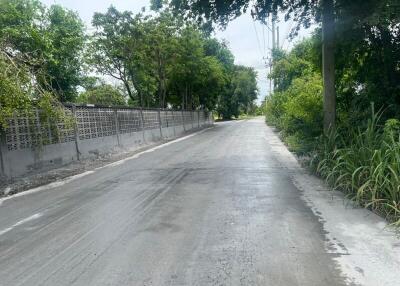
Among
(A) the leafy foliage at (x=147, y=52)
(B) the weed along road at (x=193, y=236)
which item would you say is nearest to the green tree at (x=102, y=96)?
(A) the leafy foliage at (x=147, y=52)

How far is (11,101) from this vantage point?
830cm

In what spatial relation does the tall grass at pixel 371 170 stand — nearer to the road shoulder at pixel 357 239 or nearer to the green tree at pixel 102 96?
the road shoulder at pixel 357 239

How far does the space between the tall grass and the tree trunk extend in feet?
5.83

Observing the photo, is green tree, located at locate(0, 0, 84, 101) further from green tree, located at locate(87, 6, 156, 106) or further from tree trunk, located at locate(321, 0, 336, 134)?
tree trunk, located at locate(321, 0, 336, 134)

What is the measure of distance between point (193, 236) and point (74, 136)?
9773 millimetres

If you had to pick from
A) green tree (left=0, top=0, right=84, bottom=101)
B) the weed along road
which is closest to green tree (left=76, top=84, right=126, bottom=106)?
green tree (left=0, top=0, right=84, bottom=101)

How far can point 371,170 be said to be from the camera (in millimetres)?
6402

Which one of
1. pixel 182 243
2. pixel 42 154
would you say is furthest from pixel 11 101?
pixel 182 243

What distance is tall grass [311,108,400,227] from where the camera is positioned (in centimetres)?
587

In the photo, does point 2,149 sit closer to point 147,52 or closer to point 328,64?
point 328,64

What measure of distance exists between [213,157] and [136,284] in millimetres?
10215

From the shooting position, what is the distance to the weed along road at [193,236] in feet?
12.9

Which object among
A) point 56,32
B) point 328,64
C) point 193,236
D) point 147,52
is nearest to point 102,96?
point 56,32

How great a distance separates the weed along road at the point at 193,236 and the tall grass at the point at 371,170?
0.27m
